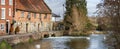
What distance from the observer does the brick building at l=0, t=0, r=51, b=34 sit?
65562 mm

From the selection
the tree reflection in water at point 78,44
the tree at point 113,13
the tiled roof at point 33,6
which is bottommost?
the tree reflection in water at point 78,44

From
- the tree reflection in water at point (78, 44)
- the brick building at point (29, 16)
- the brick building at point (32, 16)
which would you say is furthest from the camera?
the brick building at point (32, 16)

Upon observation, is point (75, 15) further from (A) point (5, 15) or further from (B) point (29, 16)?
(A) point (5, 15)

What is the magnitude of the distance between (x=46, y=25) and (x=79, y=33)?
9.03 metres

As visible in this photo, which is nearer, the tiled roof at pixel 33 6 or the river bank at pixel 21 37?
the river bank at pixel 21 37

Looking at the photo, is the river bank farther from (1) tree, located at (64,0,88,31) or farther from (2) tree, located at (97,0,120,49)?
(2) tree, located at (97,0,120,49)

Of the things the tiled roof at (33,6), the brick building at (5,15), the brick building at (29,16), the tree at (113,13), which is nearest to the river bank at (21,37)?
the brick building at (29,16)

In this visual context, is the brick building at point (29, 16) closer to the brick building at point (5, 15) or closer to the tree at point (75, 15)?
the brick building at point (5, 15)

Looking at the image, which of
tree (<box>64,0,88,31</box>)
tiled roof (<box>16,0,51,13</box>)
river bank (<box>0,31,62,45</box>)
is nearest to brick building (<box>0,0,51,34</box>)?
tiled roof (<box>16,0,51,13</box>)

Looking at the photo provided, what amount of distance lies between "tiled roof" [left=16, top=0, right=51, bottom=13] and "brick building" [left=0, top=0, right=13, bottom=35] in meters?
4.44

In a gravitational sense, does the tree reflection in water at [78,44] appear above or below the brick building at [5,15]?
below

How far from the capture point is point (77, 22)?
306ft

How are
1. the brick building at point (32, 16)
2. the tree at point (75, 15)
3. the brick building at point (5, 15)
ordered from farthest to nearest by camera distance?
the tree at point (75, 15) < the brick building at point (32, 16) < the brick building at point (5, 15)

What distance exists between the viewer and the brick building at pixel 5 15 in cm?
6081
